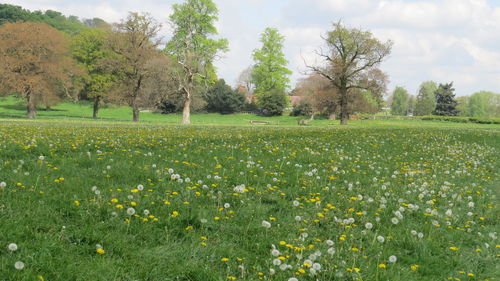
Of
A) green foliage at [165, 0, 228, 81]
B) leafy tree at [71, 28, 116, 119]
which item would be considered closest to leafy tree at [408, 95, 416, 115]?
green foliage at [165, 0, 228, 81]

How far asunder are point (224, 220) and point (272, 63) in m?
84.8

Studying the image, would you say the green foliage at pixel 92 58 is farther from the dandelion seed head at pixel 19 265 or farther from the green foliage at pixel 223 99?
the dandelion seed head at pixel 19 265

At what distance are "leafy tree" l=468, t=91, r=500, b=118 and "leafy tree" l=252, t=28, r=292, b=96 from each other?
79370 mm

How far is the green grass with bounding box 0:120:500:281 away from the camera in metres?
4.08

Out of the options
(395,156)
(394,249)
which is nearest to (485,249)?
(394,249)

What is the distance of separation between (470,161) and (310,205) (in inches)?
383

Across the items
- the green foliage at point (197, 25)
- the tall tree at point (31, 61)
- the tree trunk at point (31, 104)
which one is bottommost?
the tree trunk at point (31, 104)

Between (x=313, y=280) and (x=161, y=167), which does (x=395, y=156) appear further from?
(x=313, y=280)

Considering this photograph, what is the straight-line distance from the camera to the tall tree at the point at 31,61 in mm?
41438

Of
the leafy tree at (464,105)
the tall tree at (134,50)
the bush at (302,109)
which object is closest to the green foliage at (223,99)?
the bush at (302,109)

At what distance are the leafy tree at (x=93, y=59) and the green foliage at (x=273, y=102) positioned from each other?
38.0 metres

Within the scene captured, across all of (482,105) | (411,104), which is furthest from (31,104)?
(482,105)

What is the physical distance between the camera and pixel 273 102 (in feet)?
270

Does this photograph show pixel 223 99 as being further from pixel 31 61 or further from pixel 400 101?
pixel 400 101
